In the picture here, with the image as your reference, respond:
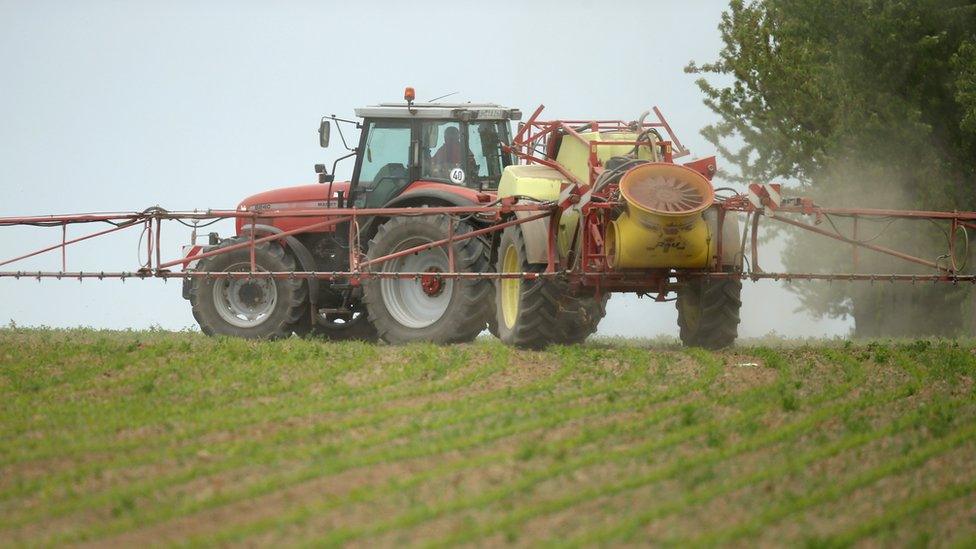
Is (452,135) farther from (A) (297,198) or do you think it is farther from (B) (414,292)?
(A) (297,198)

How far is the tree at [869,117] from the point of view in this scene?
2506cm

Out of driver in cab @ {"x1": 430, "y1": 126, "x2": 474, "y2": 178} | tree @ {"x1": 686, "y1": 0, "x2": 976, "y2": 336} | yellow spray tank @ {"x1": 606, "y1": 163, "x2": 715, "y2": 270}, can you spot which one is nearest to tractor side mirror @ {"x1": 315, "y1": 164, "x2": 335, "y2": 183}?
driver in cab @ {"x1": 430, "y1": 126, "x2": 474, "y2": 178}

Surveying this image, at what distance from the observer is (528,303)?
50.7 ft

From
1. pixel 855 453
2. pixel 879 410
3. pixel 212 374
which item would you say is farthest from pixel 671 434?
pixel 212 374

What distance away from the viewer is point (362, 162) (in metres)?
18.5

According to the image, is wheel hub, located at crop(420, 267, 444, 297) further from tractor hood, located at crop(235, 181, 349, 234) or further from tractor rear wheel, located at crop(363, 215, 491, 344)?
tractor hood, located at crop(235, 181, 349, 234)

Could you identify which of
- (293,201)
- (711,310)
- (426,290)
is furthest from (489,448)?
(293,201)

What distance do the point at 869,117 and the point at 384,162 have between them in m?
10.5

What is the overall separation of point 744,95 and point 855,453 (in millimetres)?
20960

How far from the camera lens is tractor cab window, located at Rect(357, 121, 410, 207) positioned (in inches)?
721

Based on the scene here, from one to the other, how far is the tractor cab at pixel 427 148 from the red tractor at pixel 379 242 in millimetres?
11

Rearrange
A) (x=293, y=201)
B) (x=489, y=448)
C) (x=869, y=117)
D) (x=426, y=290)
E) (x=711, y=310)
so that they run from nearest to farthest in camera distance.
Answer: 1. (x=489, y=448)
2. (x=711, y=310)
3. (x=426, y=290)
4. (x=293, y=201)
5. (x=869, y=117)

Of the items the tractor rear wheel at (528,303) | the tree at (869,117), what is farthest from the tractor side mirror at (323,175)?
the tree at (869,117)

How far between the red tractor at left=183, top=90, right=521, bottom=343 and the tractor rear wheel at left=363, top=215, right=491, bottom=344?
1cm
